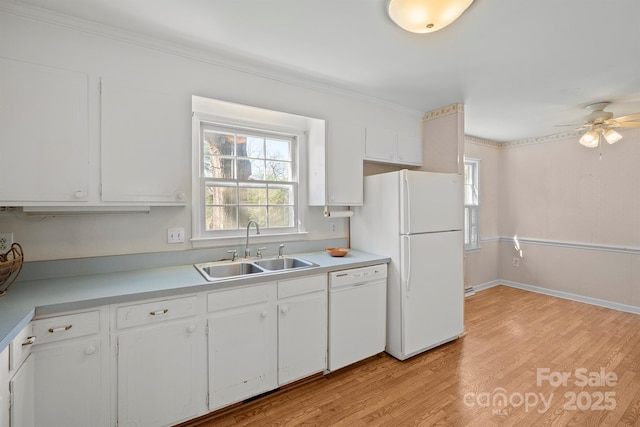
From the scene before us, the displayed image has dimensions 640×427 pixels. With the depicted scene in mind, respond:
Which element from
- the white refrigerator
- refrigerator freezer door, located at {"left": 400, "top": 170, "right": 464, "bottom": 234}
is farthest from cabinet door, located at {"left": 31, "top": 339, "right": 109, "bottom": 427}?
refrigerator freezer door, located at {"left": 400, "top": 170, "right": 464, "bottom": 234}

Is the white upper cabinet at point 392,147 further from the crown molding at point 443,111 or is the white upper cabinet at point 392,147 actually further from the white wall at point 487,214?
the white wall at point 487,214

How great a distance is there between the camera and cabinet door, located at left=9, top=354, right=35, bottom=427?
1.23 m

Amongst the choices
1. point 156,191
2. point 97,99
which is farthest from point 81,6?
point 156,191

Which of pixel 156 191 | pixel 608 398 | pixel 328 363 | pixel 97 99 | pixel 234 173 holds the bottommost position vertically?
pixel 608 398

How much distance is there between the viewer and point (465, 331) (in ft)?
10.5

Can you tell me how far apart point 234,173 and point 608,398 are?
11.0 feet

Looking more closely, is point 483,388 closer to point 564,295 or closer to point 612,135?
point 612,135

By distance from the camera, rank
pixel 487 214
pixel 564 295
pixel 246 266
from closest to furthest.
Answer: pixel 246 266, pixel 564 295, pixel 487 214

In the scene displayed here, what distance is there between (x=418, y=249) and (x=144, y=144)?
7.46 ft

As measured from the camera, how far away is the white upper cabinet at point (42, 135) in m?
1.53

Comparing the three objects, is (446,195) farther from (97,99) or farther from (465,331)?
(97,99)

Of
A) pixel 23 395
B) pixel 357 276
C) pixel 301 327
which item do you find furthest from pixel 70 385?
pixel 357 276

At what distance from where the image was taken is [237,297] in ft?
6.21

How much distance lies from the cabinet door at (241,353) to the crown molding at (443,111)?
9.14 ft
